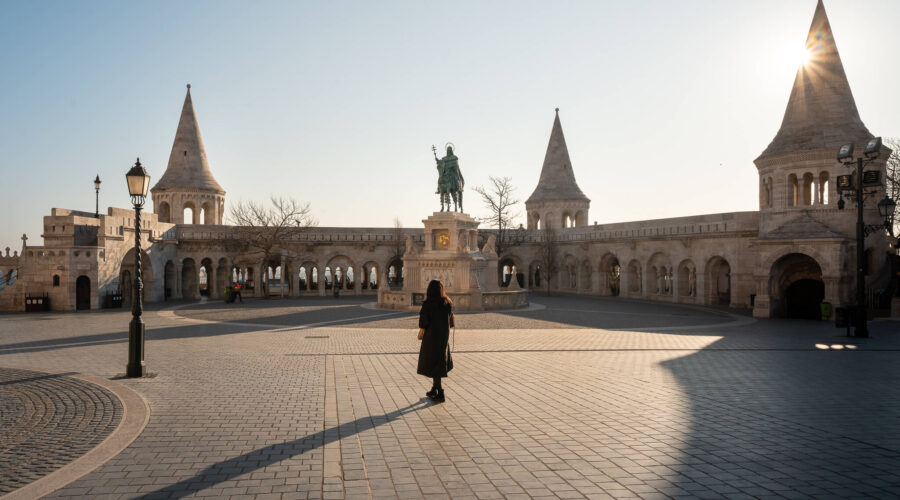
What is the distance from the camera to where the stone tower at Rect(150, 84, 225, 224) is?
4062 cm

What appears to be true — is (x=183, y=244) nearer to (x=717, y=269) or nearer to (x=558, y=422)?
(x=717, y=269)

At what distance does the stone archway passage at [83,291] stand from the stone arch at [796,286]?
29667 millimetres

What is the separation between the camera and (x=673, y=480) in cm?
541

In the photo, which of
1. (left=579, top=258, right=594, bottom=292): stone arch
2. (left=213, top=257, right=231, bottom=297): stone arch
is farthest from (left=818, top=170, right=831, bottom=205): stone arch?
(left=213, top=257, right=231, bottom=297): stone arch

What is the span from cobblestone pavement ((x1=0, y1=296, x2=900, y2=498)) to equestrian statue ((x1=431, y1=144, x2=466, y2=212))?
13.6m

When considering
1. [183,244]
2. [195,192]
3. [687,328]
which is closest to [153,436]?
[687,328]

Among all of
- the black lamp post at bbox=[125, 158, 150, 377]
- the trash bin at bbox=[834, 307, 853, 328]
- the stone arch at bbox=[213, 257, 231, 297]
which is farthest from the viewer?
the stone arch at bbox=[213, 257, 231, 297]

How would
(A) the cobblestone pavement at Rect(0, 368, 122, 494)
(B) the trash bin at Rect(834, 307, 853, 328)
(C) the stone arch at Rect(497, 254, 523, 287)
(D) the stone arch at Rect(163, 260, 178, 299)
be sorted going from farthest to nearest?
1. (C) the stone arch at Rect(497, 254, 523, 287)
2. (D) the stone arch at Rect(163, 260, 178, 299)
3. (B) the trash bin at Rect(834, 307, 853, 328)
4. (A) the cobblestone pavement at Rect(0, 368, 122, 494)

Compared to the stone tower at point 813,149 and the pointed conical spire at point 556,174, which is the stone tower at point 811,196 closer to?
the stone tower at point 813,149

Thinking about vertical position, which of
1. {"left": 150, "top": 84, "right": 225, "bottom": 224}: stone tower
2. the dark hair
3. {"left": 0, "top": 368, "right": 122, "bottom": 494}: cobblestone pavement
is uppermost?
{"left": 150, "top": 84, "right": 225, "bottom": 224}: stone tower

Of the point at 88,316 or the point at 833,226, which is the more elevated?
the point at 833,226

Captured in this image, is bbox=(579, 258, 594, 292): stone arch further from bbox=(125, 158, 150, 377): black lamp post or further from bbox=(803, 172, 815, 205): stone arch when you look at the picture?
bbox=(125, 158, 150, 377): black lamp post

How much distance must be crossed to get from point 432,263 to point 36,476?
2239 cm

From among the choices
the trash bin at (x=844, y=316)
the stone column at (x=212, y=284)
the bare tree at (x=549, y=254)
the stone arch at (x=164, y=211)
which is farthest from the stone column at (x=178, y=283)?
the trash bin at (x=844, y=316)
